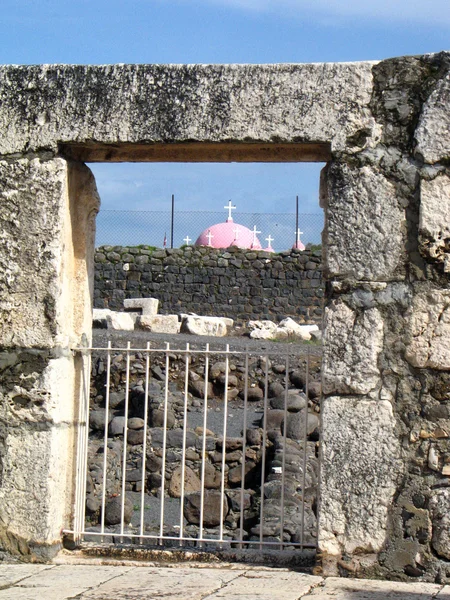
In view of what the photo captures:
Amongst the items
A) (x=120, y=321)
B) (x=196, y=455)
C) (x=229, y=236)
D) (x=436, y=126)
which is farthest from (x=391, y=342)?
(x=229, y=236)

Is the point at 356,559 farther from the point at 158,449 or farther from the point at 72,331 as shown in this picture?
the point at 158,449

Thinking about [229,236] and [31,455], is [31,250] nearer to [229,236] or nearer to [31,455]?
[31,455]

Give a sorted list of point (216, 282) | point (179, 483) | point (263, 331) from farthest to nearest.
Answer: point (216, 282) < point (263, 331) < point (179, 483)

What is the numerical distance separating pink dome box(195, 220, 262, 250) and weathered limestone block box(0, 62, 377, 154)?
64.6 ft

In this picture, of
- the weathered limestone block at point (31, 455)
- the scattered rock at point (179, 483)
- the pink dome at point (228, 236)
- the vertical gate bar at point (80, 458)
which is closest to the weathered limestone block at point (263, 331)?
the pink dome at point (228, 236)

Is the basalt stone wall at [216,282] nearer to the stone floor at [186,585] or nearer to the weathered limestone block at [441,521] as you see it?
the stone floor at [186,585]

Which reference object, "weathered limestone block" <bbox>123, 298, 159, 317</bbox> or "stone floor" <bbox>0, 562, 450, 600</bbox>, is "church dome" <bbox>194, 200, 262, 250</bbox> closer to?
"weathered limestone block" <bbox>123, 298, 159, 317</bbox>

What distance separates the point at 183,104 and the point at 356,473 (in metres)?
2.23

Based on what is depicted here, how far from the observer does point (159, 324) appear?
17547mm

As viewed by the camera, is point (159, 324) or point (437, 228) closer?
point (437, 228)

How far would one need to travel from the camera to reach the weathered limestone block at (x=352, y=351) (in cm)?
453

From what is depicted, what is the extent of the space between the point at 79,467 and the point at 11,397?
0.60 metres

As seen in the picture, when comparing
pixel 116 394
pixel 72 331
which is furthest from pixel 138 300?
pixel 72 331

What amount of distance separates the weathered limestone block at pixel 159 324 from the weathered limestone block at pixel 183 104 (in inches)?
498
